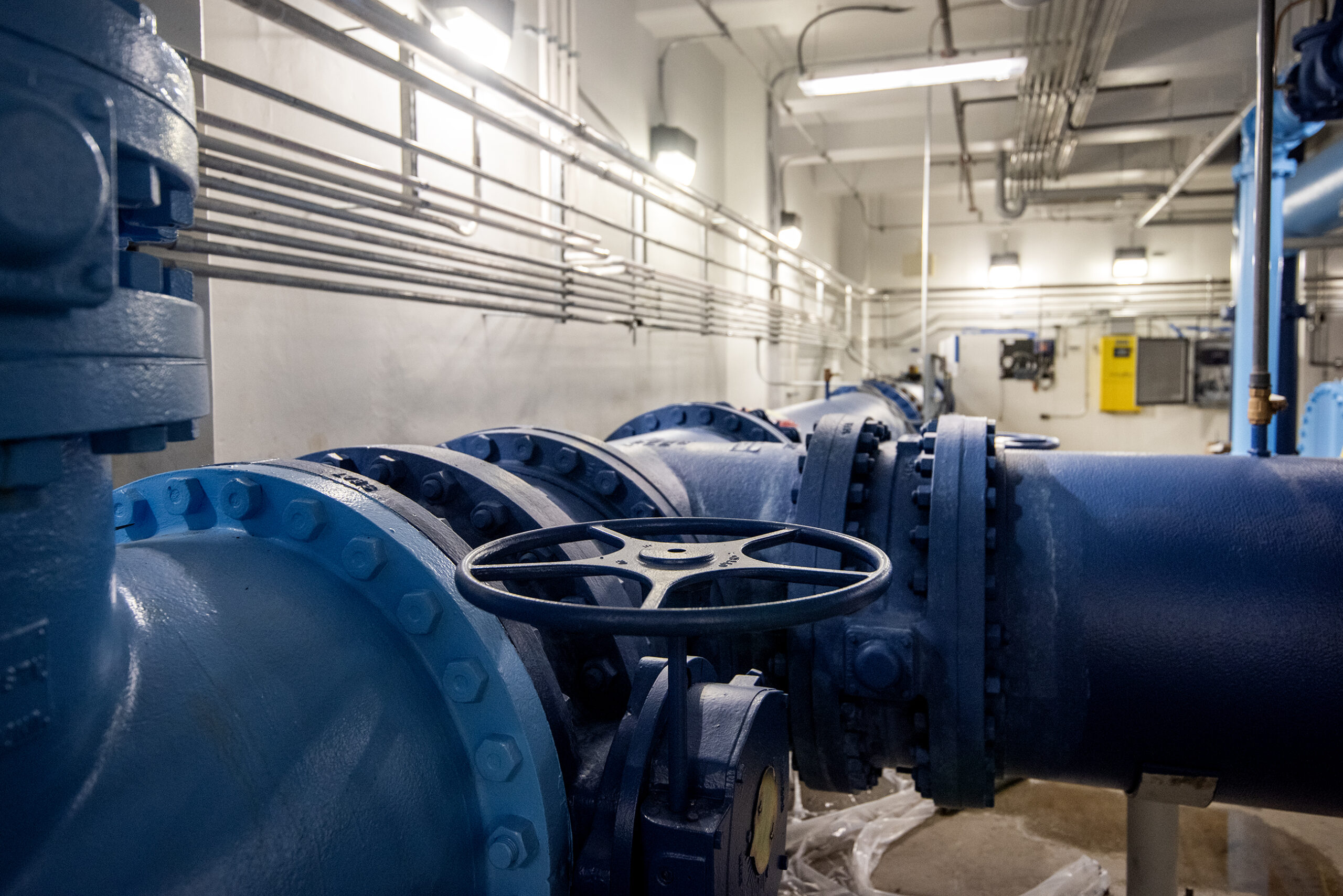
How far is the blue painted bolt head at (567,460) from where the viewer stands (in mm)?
1213

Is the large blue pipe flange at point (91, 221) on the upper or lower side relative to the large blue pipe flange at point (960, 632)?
upper

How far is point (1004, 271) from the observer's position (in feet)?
29.5

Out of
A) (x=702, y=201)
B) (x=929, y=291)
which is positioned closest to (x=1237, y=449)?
(x=702, y=201)

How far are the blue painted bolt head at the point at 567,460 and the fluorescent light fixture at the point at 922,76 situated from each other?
295cm

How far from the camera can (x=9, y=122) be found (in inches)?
15.3

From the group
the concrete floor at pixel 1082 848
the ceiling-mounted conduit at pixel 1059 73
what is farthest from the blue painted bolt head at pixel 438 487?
the ceiling-mounted conduit at pixel 1059 73

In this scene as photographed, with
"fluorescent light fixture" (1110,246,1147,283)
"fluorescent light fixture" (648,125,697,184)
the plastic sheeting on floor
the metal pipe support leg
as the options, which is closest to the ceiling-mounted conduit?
"fluorescent light fixture" (648,125,697,184)

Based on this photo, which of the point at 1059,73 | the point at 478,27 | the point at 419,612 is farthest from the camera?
the point at 1059,73

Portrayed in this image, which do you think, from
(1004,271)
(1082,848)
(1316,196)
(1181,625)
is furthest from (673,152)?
(1004,271)

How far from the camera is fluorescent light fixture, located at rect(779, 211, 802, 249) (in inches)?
217

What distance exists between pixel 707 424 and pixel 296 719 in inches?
57.6

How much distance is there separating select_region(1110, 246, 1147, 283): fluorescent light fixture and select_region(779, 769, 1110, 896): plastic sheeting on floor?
24.3 ft

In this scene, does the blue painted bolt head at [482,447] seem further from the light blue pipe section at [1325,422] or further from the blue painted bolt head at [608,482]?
the light blue pipe section at [1325,422]

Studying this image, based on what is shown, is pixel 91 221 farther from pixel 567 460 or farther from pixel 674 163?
pixel 674 163
